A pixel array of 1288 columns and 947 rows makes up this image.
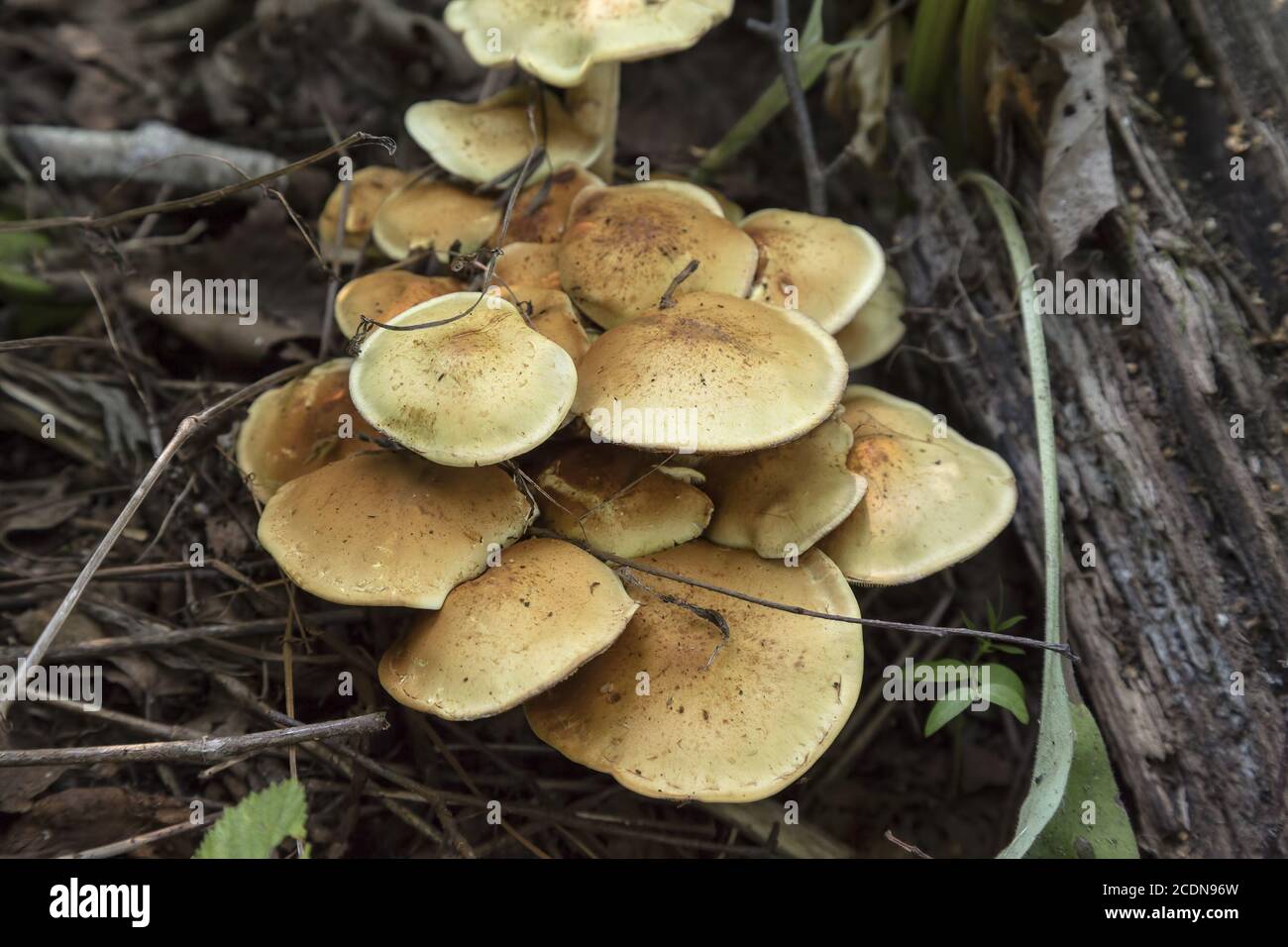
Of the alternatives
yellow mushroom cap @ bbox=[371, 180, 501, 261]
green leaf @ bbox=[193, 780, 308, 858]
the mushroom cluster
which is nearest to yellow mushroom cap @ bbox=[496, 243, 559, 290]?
the mushroom cluster

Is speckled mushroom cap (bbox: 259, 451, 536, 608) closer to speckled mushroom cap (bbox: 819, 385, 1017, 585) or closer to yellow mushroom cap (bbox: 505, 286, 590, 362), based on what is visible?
yellow mushroom cap (bbox: 505, 286, 590, 362)

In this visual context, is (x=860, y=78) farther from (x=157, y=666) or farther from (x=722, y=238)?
(x=157, y=666)

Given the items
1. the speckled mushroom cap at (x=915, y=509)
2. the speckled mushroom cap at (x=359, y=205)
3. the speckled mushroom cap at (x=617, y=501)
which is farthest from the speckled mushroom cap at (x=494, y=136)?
the speckled mushroom cap at (x=915, y=509)

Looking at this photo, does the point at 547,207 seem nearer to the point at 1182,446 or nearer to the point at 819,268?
the point at 819,268

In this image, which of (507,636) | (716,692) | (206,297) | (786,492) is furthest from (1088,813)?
(206,297)

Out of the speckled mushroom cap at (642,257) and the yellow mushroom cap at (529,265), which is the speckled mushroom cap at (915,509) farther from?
the yellow mushroom cap at (529,265)
